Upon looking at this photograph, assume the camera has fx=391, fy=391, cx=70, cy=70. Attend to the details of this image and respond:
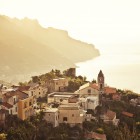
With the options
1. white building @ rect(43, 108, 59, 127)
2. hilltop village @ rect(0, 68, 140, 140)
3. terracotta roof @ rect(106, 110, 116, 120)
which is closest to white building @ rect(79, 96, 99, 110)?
hilltop village @ rect(0, 68, 140, 140)

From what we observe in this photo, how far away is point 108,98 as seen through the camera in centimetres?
5469

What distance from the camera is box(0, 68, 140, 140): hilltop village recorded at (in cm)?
3816

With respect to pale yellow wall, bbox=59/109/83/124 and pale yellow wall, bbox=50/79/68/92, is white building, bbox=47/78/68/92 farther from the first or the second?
pale yellow wall, bbox=59/109/83/124

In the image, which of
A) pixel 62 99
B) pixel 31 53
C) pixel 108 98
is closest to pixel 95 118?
pixel 62 99

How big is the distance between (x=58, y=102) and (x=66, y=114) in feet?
21.5

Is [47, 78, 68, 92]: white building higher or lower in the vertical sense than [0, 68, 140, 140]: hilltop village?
higher

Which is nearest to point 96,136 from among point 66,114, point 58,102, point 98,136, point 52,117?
point 98,136

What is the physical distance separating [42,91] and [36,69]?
392ft

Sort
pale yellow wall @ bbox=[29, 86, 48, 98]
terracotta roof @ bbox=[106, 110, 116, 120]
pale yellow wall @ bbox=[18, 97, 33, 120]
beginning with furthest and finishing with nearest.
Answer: pale yellow wall @ bbox=[29, 86, 48, 98] → terracotta roof @ bbox=[106, 110, 116, 120] → pale yellow wall @ bbox=[18, 97, 33, 120]

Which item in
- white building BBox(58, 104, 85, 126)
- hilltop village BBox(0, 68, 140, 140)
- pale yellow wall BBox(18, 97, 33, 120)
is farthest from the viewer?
white building BBox(58, 104, 85, 126)

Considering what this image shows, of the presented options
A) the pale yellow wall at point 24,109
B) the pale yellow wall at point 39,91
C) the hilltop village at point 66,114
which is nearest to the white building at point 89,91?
the hilltop village at point 66,114

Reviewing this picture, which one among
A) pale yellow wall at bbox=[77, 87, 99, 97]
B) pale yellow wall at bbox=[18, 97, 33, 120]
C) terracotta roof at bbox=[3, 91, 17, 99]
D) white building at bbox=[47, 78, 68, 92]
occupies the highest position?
white building at bbox=[47, 78, 68, 92]

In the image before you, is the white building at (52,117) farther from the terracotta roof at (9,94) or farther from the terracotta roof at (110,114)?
the terracotta roof at (110,114)

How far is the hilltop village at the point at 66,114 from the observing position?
3816 centimetres
